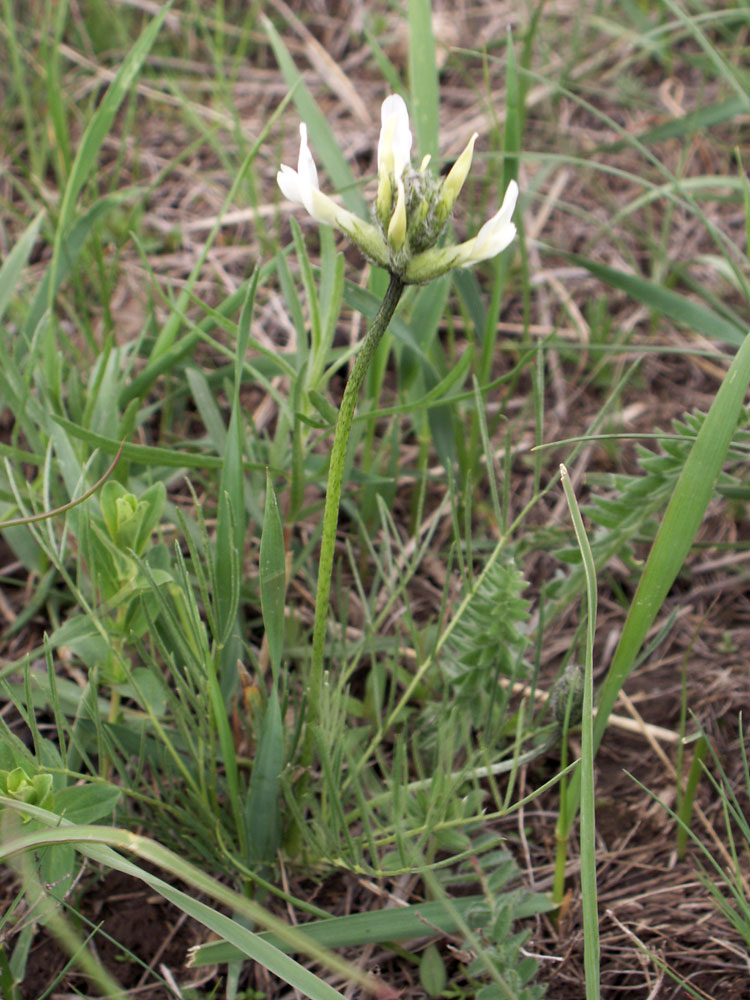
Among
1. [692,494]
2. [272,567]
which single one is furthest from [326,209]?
[692,494]

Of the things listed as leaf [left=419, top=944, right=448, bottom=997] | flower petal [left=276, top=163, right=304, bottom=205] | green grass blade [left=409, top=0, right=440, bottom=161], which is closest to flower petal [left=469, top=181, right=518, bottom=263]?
flower petal [left=276, top=163, right=304, bottom=205]

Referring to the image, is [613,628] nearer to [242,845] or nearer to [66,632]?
[242,845]

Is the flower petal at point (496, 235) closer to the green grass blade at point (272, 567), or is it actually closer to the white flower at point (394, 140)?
the white flower at point (394, 140)

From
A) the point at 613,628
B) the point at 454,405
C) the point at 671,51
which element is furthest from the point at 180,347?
the point at 671,51

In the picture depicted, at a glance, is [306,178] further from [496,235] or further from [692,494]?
[692,494]

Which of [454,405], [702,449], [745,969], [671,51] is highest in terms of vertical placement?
[671,51]

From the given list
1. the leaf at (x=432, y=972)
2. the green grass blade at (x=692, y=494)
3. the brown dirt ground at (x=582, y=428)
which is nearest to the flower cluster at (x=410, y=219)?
the green grass blade at (x=692, y=494)

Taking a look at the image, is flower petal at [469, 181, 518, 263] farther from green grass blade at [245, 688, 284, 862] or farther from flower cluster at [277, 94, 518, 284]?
green grass blade at [245, 688, 284, 862]
